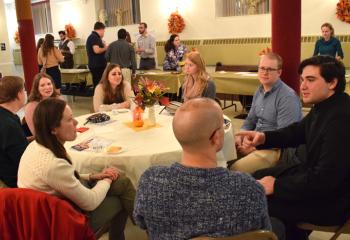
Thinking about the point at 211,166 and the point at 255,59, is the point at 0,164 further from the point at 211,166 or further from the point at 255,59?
the point at 255,59

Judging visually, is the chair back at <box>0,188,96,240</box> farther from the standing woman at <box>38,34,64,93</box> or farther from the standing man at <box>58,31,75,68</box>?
the standing man at <box>58,31,75,68</box>

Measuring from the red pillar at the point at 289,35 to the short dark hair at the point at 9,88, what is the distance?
226 centimetres

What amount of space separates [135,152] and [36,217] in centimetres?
92

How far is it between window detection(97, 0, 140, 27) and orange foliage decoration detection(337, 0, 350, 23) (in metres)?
5.69

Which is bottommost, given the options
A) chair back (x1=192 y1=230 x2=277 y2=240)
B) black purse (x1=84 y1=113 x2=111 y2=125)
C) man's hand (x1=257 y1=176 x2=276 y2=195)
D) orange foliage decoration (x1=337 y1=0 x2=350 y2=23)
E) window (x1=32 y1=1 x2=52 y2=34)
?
man's hand (x1=257 y1=176 x2=276 y2=195)

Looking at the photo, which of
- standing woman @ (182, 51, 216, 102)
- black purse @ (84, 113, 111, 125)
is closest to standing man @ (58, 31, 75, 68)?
standing woman @ (182, 51, 216, 102)

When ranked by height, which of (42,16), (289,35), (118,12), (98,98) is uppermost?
(42,16)

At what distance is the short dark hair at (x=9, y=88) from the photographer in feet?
8.92

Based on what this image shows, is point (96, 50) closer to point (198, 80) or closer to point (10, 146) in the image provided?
point (198, 80)

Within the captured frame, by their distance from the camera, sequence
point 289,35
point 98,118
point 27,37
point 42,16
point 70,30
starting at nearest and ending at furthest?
point 98,118 < point 289,35 < point 27,37 < point 70,30 < point 42,16

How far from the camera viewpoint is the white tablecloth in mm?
2469

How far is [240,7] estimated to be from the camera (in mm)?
9102

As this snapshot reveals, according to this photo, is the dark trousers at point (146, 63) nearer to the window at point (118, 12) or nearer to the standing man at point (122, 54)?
the standing man at point (122, 54)

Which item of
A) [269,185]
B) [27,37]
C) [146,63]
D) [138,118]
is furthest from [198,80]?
[27,37]
